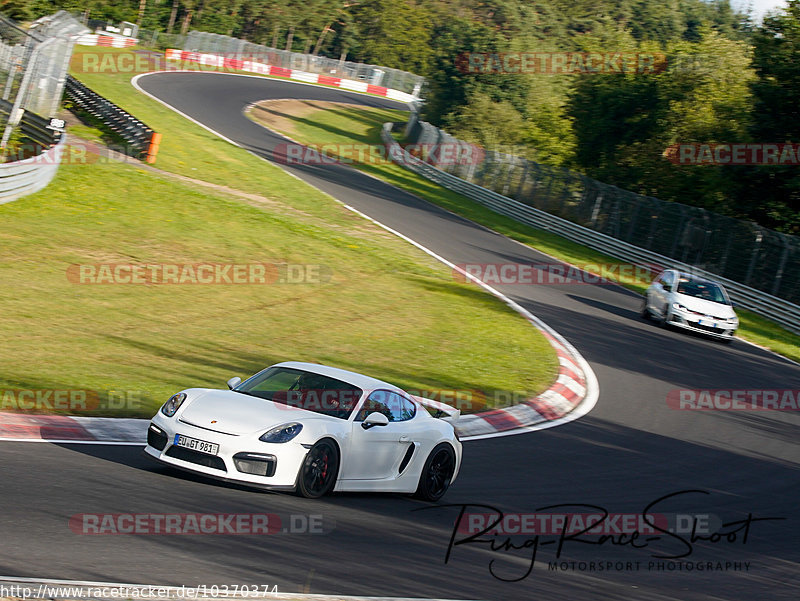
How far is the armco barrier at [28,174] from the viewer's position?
23.9 m

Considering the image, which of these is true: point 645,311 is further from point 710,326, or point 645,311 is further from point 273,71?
point 273,71

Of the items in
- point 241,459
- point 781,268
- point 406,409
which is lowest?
point 781,268

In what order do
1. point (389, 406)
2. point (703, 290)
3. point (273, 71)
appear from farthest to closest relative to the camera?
point (273, 71), point (703, 290), point (389, 406)

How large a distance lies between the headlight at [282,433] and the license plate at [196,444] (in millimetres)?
403

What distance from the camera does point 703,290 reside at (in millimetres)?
24438

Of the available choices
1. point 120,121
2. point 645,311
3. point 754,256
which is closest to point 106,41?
point 120,121

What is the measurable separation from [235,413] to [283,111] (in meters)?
52.4

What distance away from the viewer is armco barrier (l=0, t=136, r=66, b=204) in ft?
78.4

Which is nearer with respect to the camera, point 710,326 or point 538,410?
point 538,410

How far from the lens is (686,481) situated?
37.4ft

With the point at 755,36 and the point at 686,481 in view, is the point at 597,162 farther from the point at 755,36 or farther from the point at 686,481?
the point at 686,481

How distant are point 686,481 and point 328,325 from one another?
911 cm

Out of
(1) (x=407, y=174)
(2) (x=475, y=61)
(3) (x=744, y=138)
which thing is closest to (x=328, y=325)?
(3) (x=744, y=138)

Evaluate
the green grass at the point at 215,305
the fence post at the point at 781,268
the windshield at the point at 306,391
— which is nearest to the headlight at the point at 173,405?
the windshield at the point at 306,391
